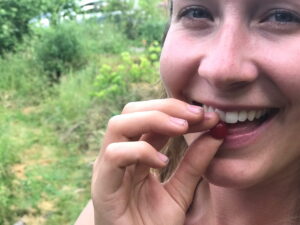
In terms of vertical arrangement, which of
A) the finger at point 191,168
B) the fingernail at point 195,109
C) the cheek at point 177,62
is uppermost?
the cheek at point 177,62

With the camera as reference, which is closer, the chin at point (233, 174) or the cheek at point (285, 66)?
the cheek at point (285, 66)

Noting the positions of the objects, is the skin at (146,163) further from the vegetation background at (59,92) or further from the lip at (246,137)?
the vegetation background at (59,92)

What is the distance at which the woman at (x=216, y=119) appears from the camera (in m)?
1.13

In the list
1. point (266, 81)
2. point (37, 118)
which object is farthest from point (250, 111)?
point (37, 118)

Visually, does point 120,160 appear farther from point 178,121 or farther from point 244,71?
point 244,71

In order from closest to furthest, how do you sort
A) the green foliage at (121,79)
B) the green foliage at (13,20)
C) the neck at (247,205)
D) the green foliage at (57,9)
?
the neck at (247,205) < the green foliage at (121,79) < the green foliage at (13,20) < the green foliage at (57,9)

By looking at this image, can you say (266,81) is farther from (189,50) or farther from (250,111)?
(189,50)

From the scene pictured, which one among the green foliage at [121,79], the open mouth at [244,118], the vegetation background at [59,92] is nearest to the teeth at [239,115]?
the open mouth at [244,118]

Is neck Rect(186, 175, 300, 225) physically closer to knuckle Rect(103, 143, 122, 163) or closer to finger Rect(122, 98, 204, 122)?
finger Rect(122, 98, 204, 122)

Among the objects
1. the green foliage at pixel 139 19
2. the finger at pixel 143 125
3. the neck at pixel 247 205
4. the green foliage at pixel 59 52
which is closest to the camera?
the finger at pixel 143 125

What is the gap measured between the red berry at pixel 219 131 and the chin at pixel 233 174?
67 mm

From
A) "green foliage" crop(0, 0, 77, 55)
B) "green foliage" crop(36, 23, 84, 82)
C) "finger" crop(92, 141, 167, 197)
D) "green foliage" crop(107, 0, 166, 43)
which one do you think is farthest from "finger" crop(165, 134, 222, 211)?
"green foliage" crop(107, 0, 166, 43)

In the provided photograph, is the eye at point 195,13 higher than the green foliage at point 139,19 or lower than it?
higher

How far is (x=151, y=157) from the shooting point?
1206mm
